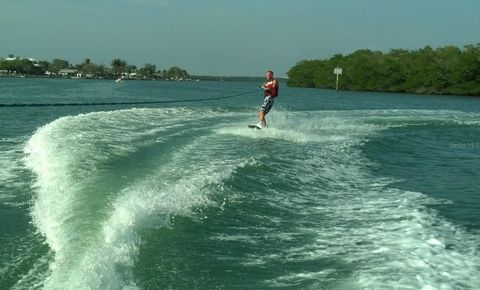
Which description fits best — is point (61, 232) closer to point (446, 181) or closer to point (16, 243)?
point (16, 243)

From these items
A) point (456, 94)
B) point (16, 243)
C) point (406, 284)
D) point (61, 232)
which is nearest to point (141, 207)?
point (61, 232)

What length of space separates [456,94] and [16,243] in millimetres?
79485

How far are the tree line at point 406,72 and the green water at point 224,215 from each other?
7040cm

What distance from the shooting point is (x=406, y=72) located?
8650 centimetres

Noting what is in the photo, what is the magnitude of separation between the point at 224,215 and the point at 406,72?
86364mm

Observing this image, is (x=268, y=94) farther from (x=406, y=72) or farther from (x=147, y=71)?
(x=147, y=71)

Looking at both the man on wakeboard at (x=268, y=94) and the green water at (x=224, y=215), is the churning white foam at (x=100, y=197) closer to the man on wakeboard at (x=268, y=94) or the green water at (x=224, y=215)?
the green water at (x=224, y=215)

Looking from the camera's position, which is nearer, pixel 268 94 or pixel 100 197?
pixel 100 197

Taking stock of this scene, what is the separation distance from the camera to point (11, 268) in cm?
412

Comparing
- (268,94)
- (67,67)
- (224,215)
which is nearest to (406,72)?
(268,94)

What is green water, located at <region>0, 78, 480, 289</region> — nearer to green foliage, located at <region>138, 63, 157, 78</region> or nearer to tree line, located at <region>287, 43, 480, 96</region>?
tree line, located at <region>287, 43, 480, 96</region>

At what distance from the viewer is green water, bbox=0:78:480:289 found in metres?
4.19

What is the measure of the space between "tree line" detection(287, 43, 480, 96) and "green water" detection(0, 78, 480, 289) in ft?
Result: 231

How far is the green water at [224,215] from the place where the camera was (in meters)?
4.19
